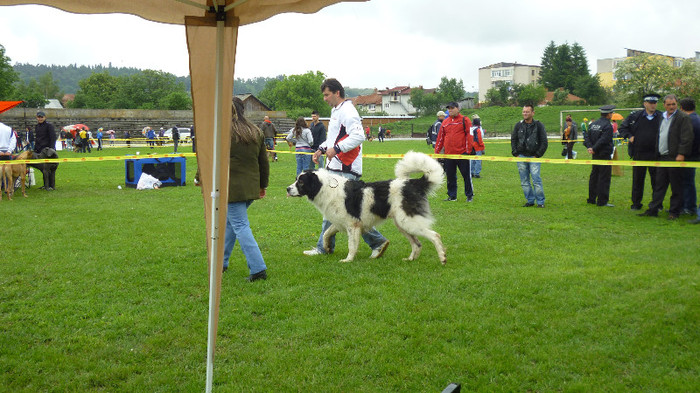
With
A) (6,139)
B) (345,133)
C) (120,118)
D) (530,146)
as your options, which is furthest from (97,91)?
(345,133)

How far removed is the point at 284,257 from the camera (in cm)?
664

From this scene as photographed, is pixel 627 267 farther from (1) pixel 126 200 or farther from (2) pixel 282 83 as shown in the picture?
(2) pixel 282 83

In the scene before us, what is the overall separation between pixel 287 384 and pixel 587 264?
416cm

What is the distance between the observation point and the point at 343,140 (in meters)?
6.00

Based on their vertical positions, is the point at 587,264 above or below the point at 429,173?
below

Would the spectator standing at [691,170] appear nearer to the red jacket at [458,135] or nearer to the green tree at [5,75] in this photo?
the red jacket at [458,135]

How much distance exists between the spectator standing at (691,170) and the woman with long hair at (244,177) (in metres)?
7.39

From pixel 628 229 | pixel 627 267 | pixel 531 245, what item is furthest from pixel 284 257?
pixel 628 229

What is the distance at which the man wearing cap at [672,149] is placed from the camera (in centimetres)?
841

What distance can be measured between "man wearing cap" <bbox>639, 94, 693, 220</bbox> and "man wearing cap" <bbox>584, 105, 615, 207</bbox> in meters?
1.30

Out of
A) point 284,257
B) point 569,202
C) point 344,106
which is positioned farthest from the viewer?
point 569,202

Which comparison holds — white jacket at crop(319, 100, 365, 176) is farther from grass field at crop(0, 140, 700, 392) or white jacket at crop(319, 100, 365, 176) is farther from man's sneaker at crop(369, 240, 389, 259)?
grass field at crop(0, 140, 700, 392)

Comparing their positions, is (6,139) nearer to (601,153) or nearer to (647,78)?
(601,153)

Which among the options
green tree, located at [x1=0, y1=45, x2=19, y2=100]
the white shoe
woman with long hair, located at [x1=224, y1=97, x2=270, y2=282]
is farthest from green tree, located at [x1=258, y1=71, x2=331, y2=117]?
woman with long hair, located at [x1=224, y1=97, x2=270, y2=282]
